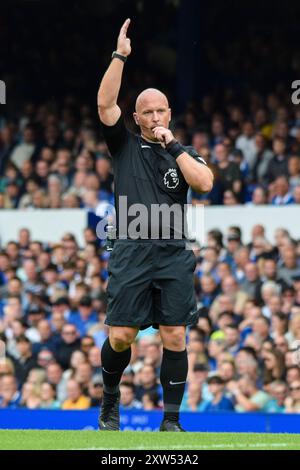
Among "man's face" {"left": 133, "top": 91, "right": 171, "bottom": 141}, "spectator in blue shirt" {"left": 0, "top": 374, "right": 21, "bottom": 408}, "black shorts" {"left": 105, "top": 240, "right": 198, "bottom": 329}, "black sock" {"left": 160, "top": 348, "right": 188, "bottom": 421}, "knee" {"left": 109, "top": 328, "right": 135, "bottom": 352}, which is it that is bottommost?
"spectator in blue shirt" {"left": 0, "top": 374, "right": 21, "bottom": 408}

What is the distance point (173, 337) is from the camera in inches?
323

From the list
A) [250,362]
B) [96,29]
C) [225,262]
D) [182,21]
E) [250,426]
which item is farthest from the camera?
[96,29]

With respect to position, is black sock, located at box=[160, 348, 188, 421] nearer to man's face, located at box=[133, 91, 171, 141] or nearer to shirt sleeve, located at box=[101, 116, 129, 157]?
shirt sleeve, located at box=[101, 116, 129, 157]

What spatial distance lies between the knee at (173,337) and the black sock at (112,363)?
0.29 m

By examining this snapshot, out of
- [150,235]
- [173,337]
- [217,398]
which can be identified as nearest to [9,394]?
[217,398]

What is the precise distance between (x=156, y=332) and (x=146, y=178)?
22.1 ft

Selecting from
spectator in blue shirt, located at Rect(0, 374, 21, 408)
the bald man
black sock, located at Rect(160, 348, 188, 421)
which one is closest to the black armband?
the bald man

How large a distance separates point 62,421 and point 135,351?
1.87 metres

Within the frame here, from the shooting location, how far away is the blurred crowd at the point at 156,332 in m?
13.3

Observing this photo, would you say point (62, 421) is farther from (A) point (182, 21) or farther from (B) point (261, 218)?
(A) point (182, 21)

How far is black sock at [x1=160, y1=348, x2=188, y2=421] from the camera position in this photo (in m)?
8.30

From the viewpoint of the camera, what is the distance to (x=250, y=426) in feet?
39.9
